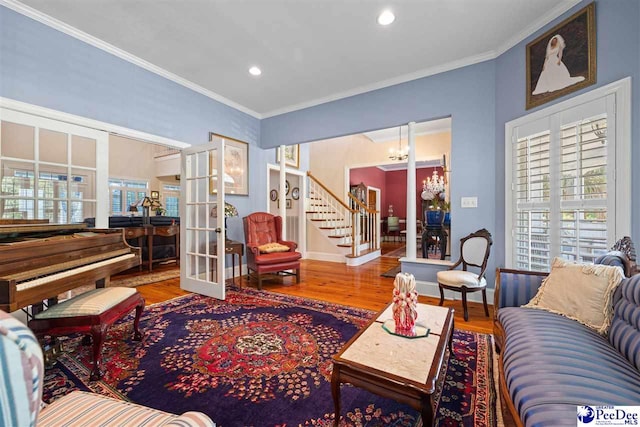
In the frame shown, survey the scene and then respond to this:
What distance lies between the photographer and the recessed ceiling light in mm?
2449

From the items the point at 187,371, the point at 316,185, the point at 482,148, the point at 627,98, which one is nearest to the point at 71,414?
the point at 187,371

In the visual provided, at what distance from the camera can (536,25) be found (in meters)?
2.59

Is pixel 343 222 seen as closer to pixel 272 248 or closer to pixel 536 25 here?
pixel 272 248

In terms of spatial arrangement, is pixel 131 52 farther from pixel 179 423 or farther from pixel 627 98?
pixel 627 98

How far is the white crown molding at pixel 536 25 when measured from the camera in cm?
232

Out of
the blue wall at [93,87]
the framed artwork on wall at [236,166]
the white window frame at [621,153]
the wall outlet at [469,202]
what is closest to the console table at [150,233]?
the framed artwork on wall at [236,166]

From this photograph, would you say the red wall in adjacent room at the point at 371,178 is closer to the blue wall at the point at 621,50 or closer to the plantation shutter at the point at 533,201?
the plantation shutter at the point at 533,201

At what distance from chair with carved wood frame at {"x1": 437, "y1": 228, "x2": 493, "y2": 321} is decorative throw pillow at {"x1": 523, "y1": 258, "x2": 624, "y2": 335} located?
2.64 feet

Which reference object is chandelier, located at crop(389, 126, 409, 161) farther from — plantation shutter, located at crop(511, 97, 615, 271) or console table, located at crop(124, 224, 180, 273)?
console table, located at crop(124, 224, 180, 273)

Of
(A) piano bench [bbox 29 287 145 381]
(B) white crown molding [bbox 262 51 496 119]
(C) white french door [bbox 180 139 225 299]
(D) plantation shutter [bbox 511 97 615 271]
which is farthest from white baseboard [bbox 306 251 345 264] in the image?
(A) piano bench [bbox 29 287 145 381]

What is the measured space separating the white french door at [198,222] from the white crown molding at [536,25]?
3648mm

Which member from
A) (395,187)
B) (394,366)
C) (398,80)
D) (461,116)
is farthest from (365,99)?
(395,187)

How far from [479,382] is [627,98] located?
2.26 m

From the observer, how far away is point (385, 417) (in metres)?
1.40
